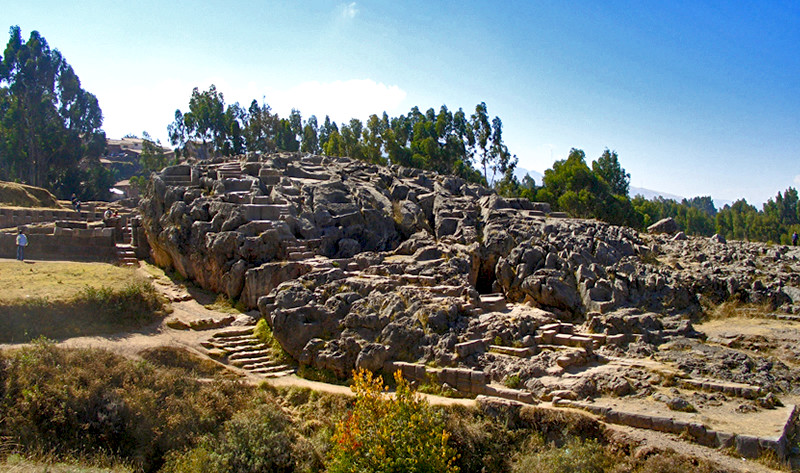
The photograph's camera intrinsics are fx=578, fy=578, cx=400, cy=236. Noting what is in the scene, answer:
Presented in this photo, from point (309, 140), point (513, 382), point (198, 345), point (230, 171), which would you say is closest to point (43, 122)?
point (309, 140)

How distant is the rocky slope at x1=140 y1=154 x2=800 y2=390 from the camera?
16844 mm

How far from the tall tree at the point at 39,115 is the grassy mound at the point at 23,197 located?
37.9 feet

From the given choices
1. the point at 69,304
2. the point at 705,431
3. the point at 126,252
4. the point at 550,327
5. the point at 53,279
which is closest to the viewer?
the point at 705,431

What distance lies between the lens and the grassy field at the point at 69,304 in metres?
17.3

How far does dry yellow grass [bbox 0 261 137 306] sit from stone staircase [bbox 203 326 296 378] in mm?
4345

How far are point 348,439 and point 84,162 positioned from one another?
62.5 m

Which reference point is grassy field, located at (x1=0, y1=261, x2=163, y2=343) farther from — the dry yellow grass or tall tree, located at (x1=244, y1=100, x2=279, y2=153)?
tall tree, located at (x1=244, y1=100, x2=279, y2=153)

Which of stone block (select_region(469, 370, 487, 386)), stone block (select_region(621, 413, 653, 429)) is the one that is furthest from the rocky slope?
stone block (select_region(621, 413, 653, 429))

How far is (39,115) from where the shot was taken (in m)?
52.0

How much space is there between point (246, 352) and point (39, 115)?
46.1 meters

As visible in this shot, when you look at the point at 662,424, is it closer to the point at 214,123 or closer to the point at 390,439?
the point at 390,439

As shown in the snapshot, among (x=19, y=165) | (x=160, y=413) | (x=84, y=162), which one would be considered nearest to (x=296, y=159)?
(x=160, y=413)

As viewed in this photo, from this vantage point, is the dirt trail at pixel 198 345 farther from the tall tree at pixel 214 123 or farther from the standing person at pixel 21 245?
the tall tree at pixel 214 123

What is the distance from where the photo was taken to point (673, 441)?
1209 cm
